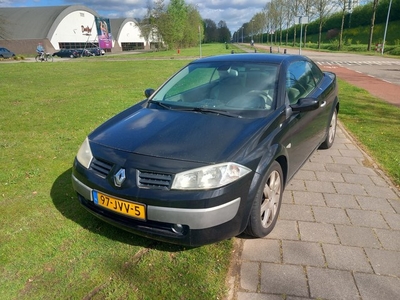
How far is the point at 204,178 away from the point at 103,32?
6699cm

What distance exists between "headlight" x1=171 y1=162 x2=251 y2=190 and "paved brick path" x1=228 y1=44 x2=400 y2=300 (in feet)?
2.50

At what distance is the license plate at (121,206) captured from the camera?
226cm

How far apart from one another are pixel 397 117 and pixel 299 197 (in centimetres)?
488

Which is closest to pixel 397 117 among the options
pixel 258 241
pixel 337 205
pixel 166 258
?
Result: pixel 337 205

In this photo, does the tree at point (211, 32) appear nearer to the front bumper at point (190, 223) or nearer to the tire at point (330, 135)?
the tire at point (330, 135)

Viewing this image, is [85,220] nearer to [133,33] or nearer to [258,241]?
[258,241]

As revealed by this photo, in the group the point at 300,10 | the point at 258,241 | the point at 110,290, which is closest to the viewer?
the point at 110,290

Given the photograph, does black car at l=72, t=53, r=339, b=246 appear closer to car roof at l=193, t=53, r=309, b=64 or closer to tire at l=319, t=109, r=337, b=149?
car roof at l=193, t=53, r=309, b=64

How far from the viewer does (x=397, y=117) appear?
22.6 ft

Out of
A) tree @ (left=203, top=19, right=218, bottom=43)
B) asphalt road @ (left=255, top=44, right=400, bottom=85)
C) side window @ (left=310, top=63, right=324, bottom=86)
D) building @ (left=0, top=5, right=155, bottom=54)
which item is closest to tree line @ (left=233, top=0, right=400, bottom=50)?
asphalt road @ (left=255, top=44, right=400, bottom=85)

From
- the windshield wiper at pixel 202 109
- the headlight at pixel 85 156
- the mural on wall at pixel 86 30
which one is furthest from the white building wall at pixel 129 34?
the headlight at pixel 85 156

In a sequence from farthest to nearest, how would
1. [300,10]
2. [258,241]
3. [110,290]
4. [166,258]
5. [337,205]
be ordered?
[300,10]
[337,205]
[258,241]
[166,258]
[110,290]

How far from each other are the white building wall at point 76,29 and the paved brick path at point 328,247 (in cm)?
6066

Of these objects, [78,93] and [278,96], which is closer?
[278,96]
